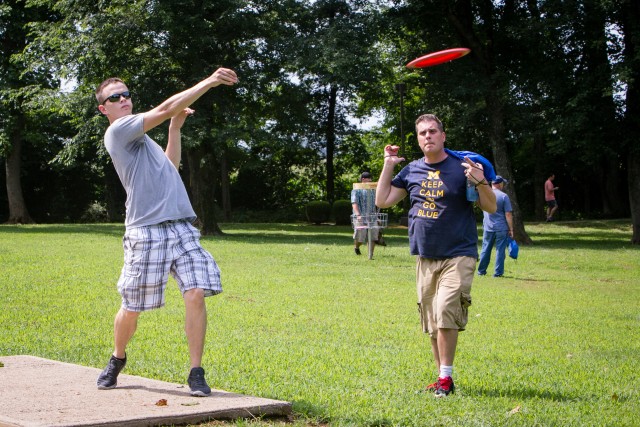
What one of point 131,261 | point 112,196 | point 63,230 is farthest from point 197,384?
point 112,196

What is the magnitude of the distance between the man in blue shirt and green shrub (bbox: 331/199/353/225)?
39.0 m

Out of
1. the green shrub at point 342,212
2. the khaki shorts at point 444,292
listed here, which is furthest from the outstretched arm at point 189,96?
the green shrub at point 342,212

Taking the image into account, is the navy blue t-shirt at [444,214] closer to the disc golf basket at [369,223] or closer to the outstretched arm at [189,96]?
the outstretched arm at [189,96]

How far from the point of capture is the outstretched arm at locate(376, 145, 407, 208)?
674 centimetres

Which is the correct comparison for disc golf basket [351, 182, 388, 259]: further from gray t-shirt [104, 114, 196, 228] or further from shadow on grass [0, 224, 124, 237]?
gray t-shirt [104, 114, 196, 228]

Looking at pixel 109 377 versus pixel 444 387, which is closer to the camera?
pixel 109 377

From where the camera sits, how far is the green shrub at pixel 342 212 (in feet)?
151

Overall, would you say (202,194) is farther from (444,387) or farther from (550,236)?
(444,387)

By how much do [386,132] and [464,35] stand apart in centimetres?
2857

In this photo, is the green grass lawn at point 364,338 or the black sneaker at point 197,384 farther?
the green grass lawn at point 364,338

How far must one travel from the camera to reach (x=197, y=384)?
5727 mm

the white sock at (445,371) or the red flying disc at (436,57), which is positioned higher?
the red flying disc at (436,57)

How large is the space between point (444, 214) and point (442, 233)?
14 cm

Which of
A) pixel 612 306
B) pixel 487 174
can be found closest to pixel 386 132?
pixel 612 306
